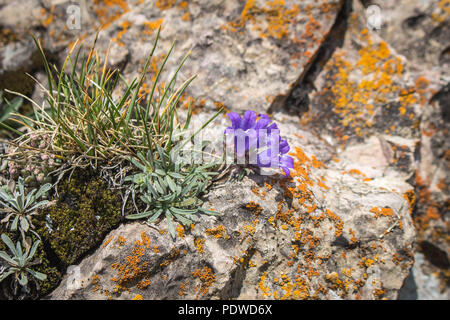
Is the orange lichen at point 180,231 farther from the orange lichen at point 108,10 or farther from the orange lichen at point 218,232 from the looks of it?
the orange lichen at point 108,10

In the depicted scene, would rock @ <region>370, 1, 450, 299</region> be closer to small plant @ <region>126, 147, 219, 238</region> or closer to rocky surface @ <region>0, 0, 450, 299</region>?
rocky surface @ <region>0, 0, 450, 299</region>

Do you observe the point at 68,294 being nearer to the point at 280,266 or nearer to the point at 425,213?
the point at 280,266

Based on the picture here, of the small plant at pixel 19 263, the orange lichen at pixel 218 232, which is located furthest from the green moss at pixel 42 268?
the orange lichen at pixel 218 232

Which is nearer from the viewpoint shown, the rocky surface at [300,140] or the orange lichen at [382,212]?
the rocky surface at [300,140]

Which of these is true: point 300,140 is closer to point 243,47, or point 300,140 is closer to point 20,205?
point 243,47

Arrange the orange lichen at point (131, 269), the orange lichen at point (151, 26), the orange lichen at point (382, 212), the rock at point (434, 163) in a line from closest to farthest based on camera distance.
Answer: the orange lichen at point (131, 269) → the orange lichen at point (382, 212) → the orange lichen at point (151, 26) → the rock at point (434, 163)

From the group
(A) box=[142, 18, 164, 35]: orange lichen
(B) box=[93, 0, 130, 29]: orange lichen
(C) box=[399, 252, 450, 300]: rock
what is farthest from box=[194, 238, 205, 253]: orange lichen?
(B) box=[93, 0, 130, 29]: orange lichen
